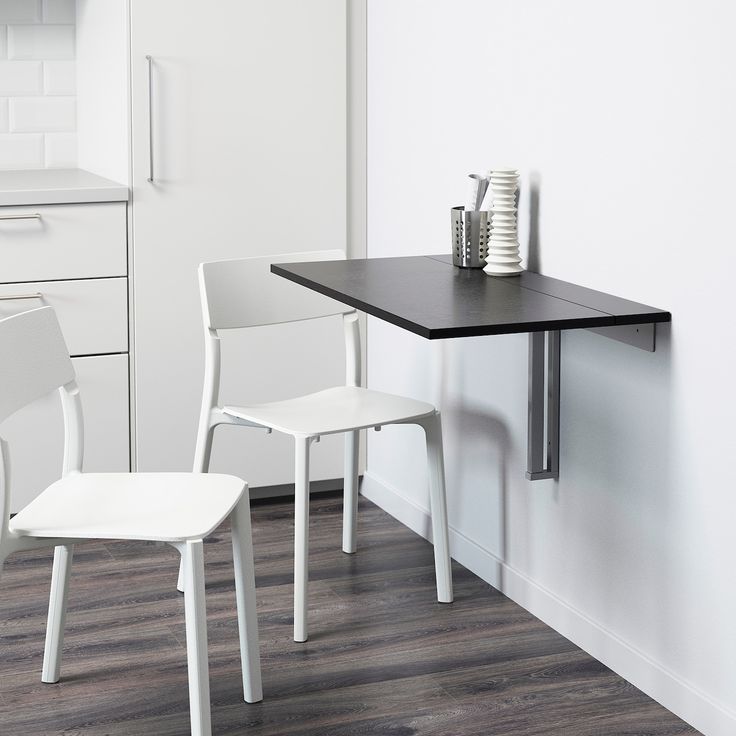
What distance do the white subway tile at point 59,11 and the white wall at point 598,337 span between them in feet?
3.64

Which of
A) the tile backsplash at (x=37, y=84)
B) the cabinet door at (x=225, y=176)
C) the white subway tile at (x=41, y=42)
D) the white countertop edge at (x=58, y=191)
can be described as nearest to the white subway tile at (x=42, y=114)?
the tile backsplash at (x=37, y=84)

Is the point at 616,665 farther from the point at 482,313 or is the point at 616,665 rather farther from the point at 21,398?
the point at 21,398

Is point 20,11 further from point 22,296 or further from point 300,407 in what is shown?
point 300,407

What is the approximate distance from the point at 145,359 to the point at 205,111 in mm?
685

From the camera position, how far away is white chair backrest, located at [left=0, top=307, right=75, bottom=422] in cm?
194

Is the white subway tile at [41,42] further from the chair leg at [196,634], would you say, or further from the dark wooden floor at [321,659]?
the chair leg at [196,634]

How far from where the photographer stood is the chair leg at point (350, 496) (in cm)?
291

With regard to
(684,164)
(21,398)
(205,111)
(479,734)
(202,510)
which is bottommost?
(479,734)

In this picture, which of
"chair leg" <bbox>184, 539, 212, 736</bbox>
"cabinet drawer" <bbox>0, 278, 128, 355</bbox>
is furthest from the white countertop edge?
"chair leg" <bbox>184, 539, 212, 736</bbox>

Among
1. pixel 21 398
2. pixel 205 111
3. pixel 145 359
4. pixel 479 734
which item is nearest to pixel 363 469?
pixel 145 359

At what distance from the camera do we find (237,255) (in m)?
3.21

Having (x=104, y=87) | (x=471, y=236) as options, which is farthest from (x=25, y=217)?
(x=471, y=236)

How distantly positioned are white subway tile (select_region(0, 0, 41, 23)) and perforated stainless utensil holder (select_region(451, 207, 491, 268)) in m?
1.71

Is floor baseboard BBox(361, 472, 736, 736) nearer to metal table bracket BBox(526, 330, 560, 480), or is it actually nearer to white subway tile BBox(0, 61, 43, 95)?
metal table bracket BBox(526, 330, 560, 480)
